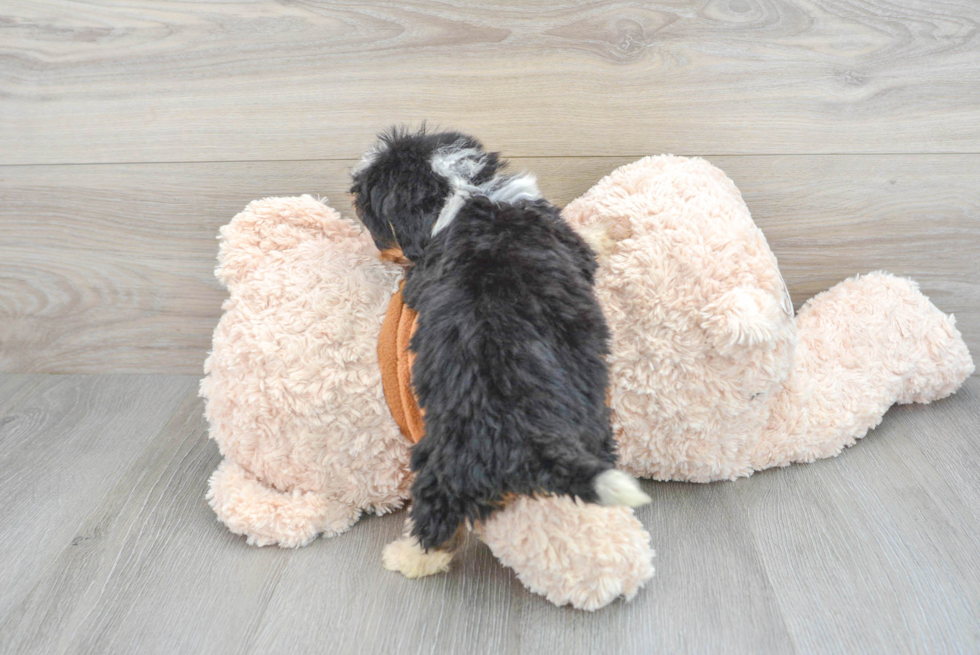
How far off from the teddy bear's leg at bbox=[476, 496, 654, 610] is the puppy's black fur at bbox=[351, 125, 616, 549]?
6cm

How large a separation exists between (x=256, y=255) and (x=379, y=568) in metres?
0.36

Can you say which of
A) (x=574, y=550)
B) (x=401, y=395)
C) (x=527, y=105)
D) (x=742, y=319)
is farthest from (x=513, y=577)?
(x=527, y=105)

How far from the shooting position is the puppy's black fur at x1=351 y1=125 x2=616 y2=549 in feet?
1.79

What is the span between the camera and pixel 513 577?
675 mm

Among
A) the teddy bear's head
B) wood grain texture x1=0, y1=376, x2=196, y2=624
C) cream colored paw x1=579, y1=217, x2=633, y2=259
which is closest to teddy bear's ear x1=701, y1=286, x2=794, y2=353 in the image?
the teddy bear's head

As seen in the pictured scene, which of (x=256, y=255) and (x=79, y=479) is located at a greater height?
(x=256, y=255)

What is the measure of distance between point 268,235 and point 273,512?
11.7 inches

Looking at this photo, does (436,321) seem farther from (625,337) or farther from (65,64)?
(65,64)

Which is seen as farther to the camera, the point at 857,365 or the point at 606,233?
the point at 857,365

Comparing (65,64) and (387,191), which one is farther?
(65,64)

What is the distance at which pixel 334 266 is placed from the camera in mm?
759

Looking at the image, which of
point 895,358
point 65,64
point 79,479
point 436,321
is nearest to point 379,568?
point 436,321

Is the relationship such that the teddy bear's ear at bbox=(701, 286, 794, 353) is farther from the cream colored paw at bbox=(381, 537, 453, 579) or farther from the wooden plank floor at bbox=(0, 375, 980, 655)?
the cream colored paw at bbox=(381, 537, 453, 579)

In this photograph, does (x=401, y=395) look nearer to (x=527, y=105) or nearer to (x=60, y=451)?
(x=527, y=105)
